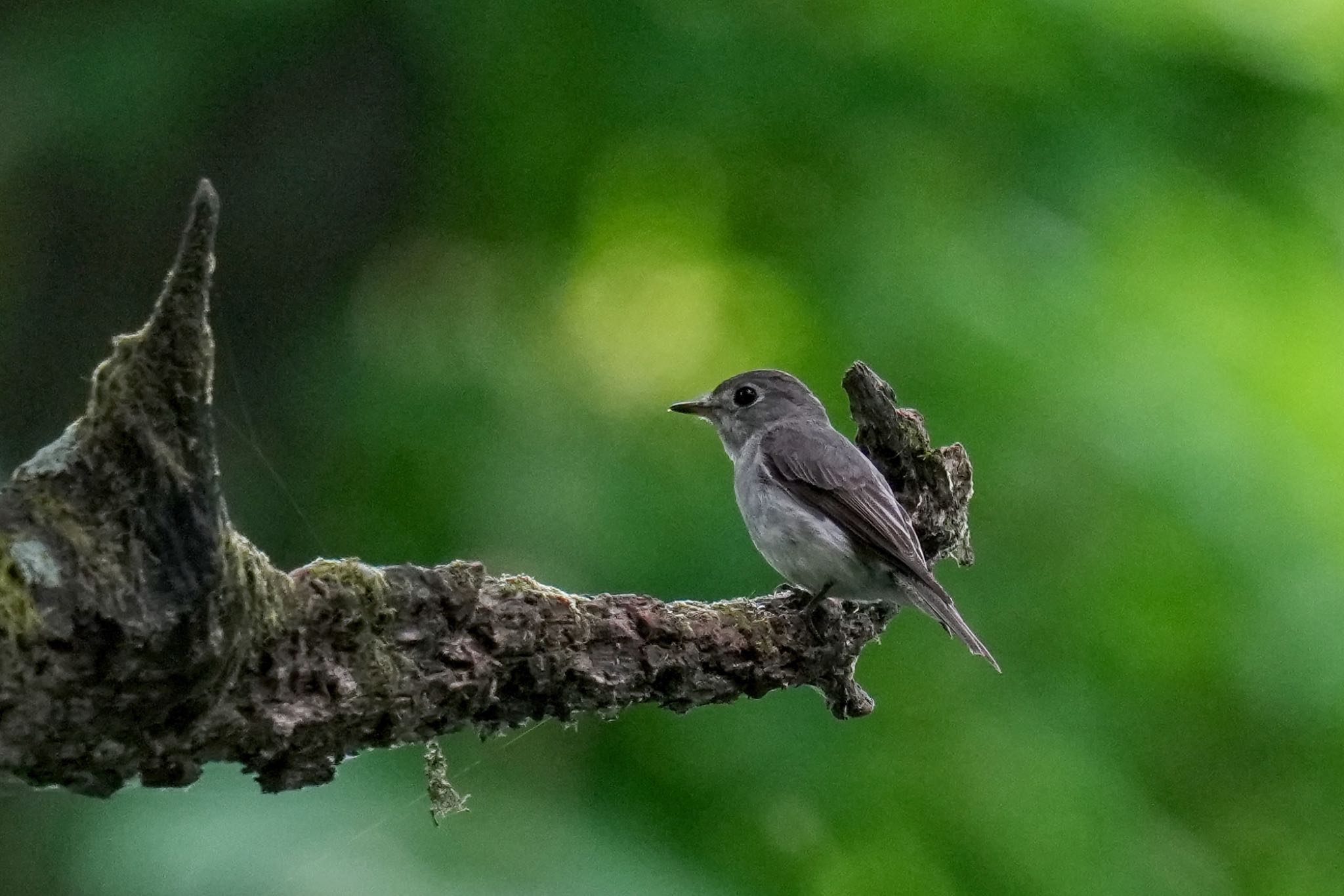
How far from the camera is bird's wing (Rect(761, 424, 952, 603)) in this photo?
13.4ft

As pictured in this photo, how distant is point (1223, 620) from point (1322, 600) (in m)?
0.30

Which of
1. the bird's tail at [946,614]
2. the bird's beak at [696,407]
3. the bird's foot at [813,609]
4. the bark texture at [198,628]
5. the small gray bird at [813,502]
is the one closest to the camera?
the bark texture at [198,628]

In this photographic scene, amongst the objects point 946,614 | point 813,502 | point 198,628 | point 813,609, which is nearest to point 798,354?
point 813,502

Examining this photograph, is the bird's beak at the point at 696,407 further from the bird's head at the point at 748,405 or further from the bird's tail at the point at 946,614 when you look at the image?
the bird's tail at the point at 946,614

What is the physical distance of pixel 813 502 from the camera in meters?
4.77

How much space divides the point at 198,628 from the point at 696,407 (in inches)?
124

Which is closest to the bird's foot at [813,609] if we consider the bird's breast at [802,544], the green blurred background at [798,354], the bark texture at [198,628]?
the bird's breast at [802,544]

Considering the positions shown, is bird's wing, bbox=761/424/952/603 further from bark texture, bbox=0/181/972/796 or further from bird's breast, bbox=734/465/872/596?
bark texture, bbox=0/181/972/796

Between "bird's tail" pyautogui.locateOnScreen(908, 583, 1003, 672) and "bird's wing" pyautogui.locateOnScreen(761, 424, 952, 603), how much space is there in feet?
0.07

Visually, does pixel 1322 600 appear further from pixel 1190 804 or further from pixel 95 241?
pixel 95 241

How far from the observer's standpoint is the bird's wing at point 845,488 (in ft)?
13.4

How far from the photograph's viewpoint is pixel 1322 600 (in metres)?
4.40

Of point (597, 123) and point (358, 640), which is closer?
point (358, 640)

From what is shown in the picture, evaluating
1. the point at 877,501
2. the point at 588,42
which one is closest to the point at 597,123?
the point at 588,42
